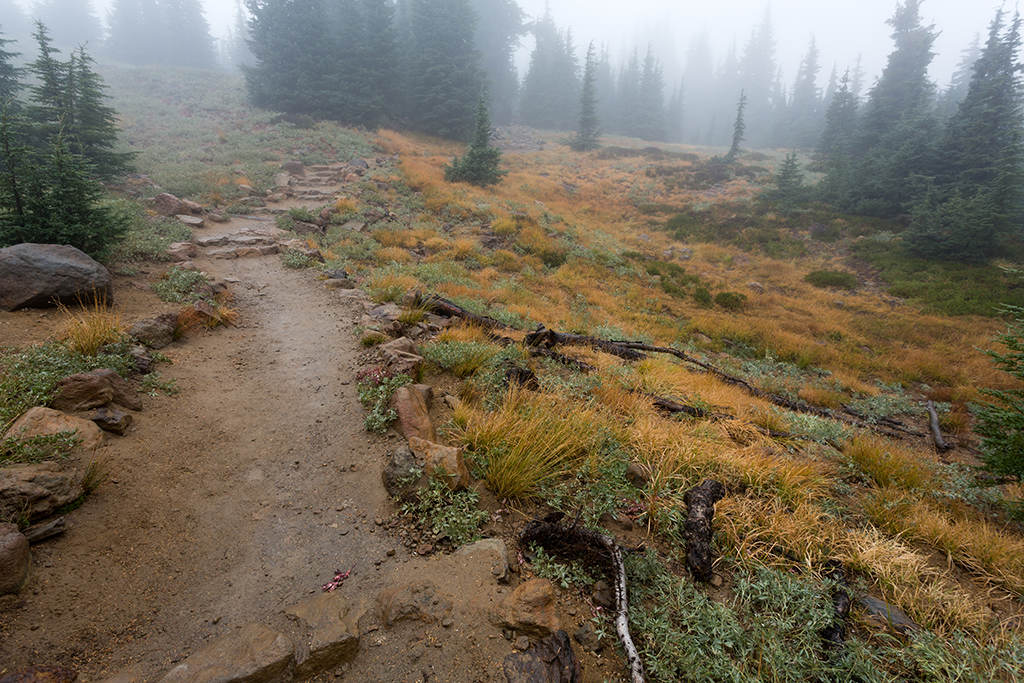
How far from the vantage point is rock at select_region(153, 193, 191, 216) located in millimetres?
13203

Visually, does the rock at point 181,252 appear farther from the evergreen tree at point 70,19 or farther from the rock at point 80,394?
the evergreen tree at point 70,19

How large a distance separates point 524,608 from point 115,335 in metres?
6.28

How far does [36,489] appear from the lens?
2.90 meters

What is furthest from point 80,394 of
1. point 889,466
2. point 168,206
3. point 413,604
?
point 168,206

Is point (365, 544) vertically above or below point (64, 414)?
below

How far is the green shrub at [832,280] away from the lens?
19622 mm

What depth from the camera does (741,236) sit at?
25672 millimetres

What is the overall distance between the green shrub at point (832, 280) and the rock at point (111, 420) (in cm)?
2564

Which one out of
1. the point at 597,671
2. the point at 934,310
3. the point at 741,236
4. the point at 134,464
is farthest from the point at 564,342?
the point at 741,236

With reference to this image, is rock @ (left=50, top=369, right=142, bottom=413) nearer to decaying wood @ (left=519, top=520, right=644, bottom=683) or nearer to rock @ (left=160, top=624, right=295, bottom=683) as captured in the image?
rock @ (left=160, top=624, right=295, bottom=683)

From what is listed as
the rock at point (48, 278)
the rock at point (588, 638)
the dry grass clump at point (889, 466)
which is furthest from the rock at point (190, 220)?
the dry grass clump at point (889, 466)

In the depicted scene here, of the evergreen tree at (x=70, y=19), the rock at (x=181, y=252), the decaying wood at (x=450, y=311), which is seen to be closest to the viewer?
the decaying wood at (x=450, y=311)

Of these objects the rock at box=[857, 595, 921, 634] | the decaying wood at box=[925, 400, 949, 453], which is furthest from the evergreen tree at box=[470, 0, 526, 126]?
the rock at box=[857, 595, 921, 634]

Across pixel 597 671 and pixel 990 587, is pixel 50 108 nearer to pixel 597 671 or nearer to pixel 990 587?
pixel 597 671
